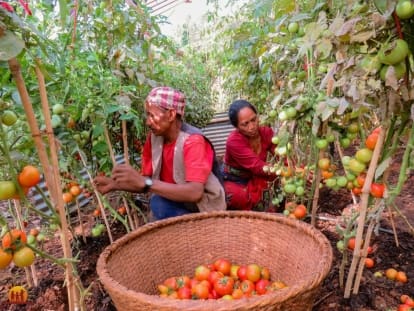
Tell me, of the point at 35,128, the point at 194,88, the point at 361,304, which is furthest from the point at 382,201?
the point at 194,88

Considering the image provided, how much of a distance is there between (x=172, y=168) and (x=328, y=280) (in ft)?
3.19

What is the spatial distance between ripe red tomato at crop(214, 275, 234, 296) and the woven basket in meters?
0.23

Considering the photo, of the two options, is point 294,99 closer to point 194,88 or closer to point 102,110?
point 102,110

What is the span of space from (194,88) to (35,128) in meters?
3.92

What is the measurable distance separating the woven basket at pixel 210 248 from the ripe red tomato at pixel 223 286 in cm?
23

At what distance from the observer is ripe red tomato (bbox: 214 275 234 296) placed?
1518 millimetres

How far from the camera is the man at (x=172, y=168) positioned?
169 centimetres

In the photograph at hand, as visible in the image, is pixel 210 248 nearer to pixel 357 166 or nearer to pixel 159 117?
pixel 159 117

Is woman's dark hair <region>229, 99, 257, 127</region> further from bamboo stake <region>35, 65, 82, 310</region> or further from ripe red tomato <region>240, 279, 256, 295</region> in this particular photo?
bamboo stake <region>35, 65, 82, 310</region>

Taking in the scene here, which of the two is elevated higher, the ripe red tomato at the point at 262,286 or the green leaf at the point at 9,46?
the green leaf at the point at 9,46

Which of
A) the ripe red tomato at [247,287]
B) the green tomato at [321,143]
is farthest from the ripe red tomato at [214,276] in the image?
the green tomato at [321,143]

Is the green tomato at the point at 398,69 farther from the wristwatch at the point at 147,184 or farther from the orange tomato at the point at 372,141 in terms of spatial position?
the wristwatch at the point at 147,184

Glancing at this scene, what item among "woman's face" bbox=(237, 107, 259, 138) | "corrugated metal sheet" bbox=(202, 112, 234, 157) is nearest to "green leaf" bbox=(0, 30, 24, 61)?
"woman's face" bbox=(237, 107, 259, 138)

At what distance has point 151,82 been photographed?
1.96 metres
